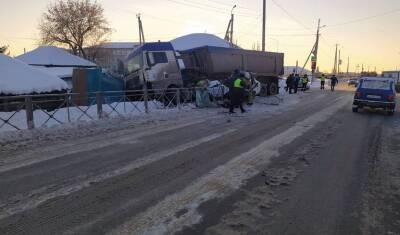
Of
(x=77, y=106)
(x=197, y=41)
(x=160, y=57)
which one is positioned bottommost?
(x=77, y=106)

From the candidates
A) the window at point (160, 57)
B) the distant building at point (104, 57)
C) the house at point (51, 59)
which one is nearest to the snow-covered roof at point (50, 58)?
the house at point (51, 59)

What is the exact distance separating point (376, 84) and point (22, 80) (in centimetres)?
1645

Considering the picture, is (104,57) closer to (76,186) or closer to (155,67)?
(155,67)

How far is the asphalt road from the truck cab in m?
9.47

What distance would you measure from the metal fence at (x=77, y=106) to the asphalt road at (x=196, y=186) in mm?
2990

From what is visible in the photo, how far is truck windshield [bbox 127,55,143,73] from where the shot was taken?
19053mm

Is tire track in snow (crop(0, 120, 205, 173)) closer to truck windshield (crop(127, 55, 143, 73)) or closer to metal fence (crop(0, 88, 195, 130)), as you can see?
metal fence (crop(0, 88, 195, 130))

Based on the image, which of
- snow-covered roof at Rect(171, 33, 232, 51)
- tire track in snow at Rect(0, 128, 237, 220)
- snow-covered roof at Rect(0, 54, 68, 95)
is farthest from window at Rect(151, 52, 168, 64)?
snow-covered roof at Rect(171, 33, 232, 51)

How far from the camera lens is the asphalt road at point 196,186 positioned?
4.18 m

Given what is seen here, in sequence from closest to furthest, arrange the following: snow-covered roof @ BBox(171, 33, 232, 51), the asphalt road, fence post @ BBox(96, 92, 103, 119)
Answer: the asphalt road → fence post @ BBox(96, 92, 103, 119) → snow-covered roof @ BBox(171, 33, 232, 51)

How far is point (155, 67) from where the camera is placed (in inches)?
742

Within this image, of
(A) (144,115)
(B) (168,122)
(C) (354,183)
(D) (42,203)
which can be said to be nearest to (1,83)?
(A) (144,115)

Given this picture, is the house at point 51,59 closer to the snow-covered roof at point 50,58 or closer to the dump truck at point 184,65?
the snow-covered roof at point 50,58

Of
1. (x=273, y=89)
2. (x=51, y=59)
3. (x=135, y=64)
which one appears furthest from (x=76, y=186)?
(x=51, y=59)
